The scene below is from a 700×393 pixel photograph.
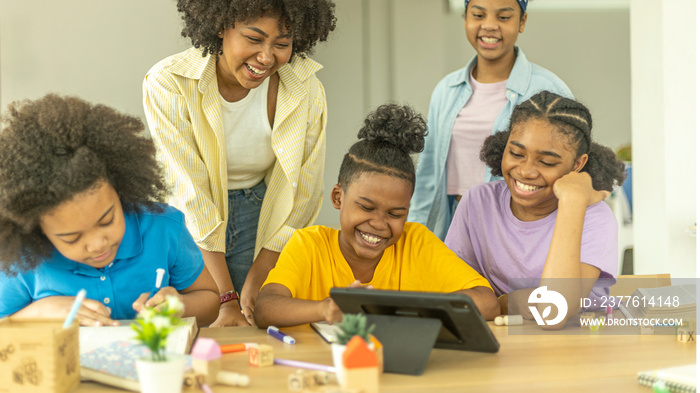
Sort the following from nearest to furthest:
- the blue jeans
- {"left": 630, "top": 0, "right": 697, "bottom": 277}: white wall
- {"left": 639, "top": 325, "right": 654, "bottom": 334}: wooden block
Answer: {"left": 639, "top": 325, "right": 654, "bottom": 334}: wooden block → the blue jeans → {"left": 630, "top": 0, "right": 697, "bottom": 277}: white wall

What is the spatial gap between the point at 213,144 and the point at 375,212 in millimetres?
661

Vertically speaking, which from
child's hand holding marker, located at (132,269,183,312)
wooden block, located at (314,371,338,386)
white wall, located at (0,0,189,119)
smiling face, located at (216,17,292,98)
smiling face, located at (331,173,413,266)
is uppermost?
white wall, located at (0,0,189,119)

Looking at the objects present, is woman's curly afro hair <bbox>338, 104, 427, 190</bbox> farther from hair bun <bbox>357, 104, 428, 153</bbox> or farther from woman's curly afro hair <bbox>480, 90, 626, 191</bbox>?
woman's curly afro hair <bbox>480, 90, 626, 191</bbox>

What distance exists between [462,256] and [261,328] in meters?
0.71

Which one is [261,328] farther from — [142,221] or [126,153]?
[126,153]

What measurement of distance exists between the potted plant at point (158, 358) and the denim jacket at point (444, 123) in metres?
1.68

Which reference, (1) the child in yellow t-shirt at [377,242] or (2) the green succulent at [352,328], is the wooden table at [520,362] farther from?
(1) the child in yellow t-shirt at [377,242]

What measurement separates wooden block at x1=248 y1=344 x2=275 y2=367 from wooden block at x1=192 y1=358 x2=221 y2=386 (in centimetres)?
11

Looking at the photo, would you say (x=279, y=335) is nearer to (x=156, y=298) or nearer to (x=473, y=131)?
(x=156, y=298)

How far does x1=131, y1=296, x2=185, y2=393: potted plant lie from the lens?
1.04 metres

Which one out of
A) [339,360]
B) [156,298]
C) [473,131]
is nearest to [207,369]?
[339,360]

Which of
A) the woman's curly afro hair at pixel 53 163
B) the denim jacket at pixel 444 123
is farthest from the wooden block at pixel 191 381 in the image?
the denim jacket at pixel 444 123

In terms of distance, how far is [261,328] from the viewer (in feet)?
5.41

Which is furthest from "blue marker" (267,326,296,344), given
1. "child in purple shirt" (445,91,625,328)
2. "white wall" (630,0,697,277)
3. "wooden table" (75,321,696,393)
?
"white wall" (630,0,697,277)
